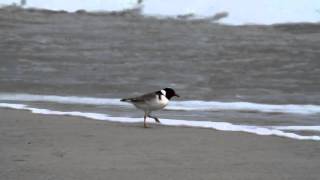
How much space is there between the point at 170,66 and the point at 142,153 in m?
11.4

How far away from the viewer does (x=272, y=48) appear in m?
22.2

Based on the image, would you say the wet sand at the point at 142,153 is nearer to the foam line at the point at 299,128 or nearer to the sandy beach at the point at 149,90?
the sandy beach at the point at 149,90

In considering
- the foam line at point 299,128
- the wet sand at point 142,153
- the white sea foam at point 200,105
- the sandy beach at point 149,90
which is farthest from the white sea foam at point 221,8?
the wet sand at point 142,153

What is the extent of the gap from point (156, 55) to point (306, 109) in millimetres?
8460

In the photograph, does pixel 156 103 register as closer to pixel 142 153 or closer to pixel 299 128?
pixel 299 128

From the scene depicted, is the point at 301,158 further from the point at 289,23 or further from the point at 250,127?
the point at 289,23

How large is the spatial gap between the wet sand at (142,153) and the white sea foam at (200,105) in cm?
293

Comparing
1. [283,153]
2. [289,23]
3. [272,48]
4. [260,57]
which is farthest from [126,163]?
[289,23]

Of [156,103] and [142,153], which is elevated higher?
[156,103]

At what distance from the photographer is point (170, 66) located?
19859mm

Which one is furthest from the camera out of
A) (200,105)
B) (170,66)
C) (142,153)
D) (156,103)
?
(170,66)

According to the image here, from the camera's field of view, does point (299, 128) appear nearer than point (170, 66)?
Yes

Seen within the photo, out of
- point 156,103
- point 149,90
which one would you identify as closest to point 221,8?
point 149,90

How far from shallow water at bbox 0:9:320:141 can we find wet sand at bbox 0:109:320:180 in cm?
162
